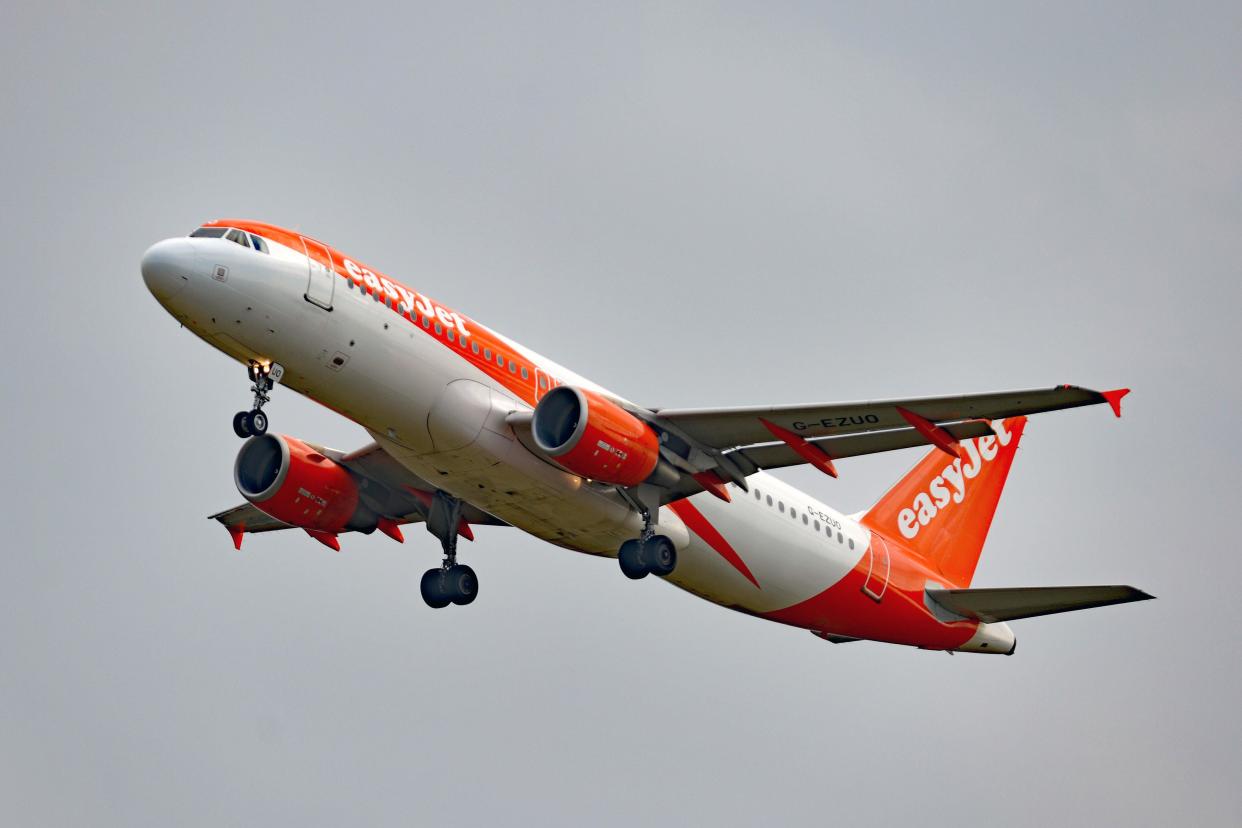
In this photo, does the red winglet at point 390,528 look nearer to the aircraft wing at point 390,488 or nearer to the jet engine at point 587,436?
the aircraft wing at point 390,488

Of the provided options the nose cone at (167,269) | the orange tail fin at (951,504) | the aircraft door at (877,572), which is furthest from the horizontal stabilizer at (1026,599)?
the nose cone at (167,269)

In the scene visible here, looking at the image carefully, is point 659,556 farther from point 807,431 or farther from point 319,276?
point 319,276

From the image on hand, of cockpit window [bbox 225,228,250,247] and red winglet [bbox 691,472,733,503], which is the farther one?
red winglet [bbox 691,472,733,503]

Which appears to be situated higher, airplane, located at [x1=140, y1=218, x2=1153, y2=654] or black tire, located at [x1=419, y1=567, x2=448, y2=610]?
airplane, located at [x1=140, y1=218, x2=1153, y2=654]

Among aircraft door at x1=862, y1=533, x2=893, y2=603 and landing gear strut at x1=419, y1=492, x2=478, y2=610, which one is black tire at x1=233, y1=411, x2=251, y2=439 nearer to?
landing gear strut at x1=419, y1=492, x2=478, y2=610

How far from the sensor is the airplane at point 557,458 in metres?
Result: 32.8

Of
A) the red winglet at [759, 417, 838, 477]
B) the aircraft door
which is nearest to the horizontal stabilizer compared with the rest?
the aircraft door

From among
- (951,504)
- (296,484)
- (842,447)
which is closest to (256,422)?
(296,484)

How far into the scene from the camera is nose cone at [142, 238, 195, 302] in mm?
31719

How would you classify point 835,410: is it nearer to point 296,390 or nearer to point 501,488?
point 501,488

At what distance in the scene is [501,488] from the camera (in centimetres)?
3591

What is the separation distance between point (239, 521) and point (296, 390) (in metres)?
11.4

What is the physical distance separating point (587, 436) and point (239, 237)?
7.62 m

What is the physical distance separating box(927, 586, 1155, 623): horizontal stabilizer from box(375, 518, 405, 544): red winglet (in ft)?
42.3
